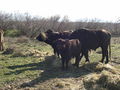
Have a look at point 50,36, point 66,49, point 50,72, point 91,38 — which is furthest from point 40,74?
point 50,36

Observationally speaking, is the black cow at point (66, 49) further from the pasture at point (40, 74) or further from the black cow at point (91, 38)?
the black cow at point (91, 38)

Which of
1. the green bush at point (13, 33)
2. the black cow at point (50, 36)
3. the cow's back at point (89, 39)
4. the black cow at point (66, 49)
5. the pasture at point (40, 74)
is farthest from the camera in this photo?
the green bush at point (13, 33)

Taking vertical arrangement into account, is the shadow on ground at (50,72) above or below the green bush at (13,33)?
above

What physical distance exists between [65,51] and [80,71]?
1.19 meters

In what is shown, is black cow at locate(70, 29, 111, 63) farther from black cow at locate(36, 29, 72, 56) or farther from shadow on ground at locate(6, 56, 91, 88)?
black cow at locate(36, 29, 72, 56)

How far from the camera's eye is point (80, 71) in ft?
38.5

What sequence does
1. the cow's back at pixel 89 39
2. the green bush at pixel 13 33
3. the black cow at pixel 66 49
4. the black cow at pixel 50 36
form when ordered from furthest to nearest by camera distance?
the green bush at pixel 13 33
the black cow at pixel 50 36
the cow's back at pixel 89 39
the black cow at pixel 66 49

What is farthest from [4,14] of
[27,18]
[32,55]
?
[32,55]

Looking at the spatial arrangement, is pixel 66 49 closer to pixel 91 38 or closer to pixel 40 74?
pixel 40 74

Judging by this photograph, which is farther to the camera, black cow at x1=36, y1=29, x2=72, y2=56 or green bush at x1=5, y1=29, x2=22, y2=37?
green bush at x1=5, y1=29, x2=22, y2=37

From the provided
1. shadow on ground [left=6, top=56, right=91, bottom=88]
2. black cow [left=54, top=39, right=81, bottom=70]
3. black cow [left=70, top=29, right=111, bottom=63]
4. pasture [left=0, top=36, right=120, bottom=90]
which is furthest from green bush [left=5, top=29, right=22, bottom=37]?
black cow [left=54, top=39, right=81, bottom=70]

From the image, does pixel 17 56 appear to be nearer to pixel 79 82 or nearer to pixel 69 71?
pixel 69 71

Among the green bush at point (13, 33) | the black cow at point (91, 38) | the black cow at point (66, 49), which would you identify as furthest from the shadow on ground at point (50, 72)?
the green bush at point (13, 33)

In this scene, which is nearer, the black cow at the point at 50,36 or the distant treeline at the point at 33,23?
the black cow at the point at 50,36
